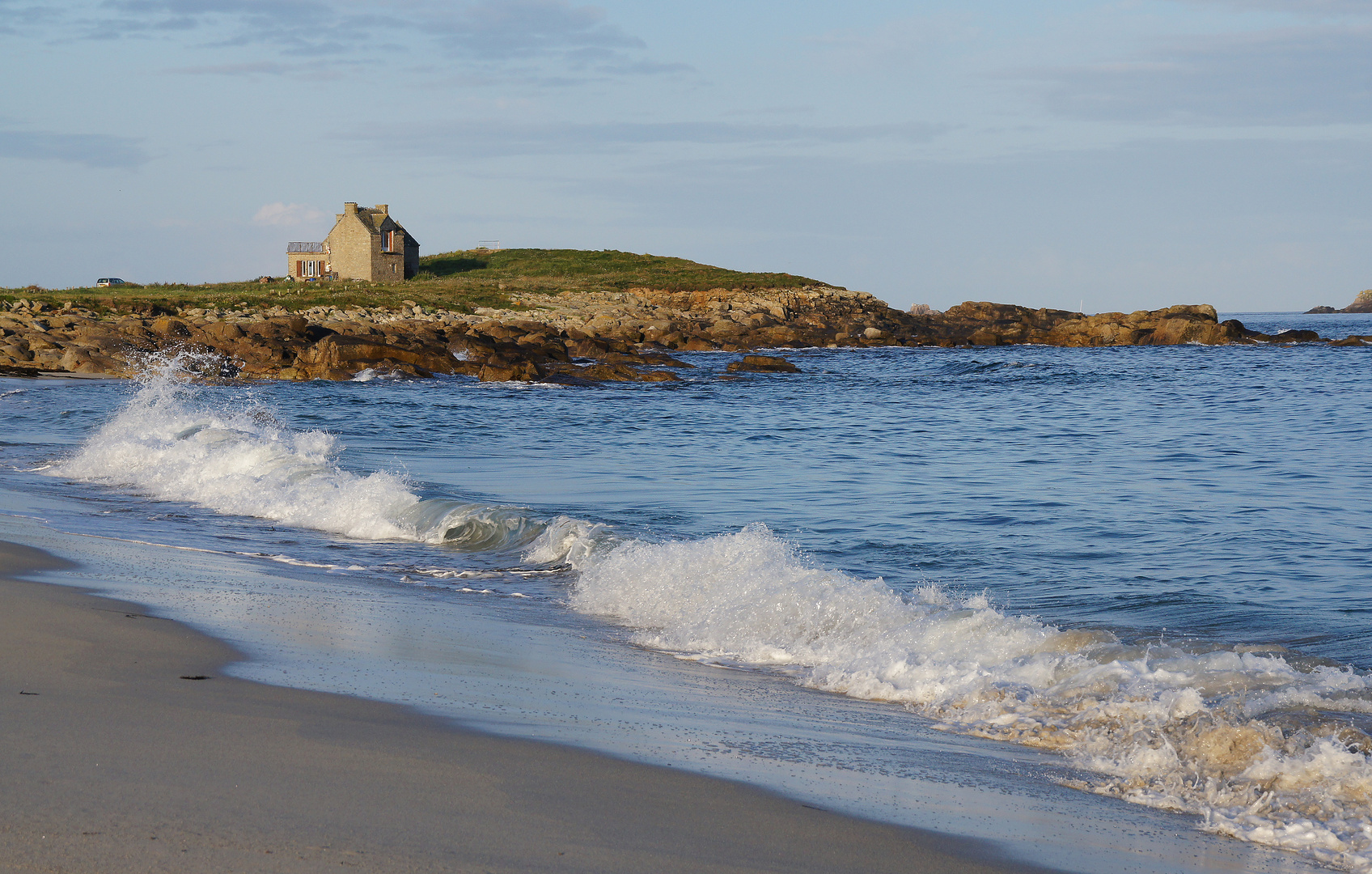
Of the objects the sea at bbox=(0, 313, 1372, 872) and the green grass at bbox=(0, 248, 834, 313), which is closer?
the sea at bbox=(0, 313, 1372, 872)

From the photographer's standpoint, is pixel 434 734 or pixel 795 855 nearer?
pixel 795 855

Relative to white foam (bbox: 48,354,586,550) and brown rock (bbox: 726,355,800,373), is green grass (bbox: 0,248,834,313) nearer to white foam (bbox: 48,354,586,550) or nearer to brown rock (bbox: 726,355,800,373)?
brown rock (bbox: 726,355,800,373)

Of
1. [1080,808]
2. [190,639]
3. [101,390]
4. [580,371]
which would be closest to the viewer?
[1080,808]

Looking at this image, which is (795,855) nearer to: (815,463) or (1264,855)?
(1264,855)

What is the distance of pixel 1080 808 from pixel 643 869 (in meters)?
1.87

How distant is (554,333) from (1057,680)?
125ft

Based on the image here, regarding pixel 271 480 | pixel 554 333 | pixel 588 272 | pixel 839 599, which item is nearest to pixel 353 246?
pixel 588 272

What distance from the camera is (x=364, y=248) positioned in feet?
236

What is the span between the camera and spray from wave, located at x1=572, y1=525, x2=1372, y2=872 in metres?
4.24

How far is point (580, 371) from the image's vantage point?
1357 inches

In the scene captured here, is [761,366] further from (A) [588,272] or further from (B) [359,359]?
(A) [588,272]

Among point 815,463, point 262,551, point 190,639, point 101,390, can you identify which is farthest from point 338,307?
point 190,639

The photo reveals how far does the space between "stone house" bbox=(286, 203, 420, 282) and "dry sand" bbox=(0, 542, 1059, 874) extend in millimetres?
70649

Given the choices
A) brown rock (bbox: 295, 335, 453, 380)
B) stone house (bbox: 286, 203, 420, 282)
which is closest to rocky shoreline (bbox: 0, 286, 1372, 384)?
brown rock (bbox: 295, 335, 453, 380)
